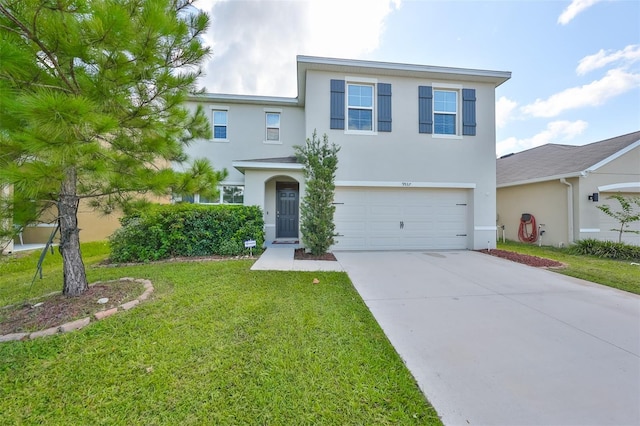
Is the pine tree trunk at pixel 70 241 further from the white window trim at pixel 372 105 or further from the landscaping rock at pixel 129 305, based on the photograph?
the white window trim at pixel 372 105

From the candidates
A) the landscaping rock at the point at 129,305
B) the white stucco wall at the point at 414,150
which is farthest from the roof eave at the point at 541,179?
the landscaping rock at the point at 129,305

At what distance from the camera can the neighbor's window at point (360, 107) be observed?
27.4 feet

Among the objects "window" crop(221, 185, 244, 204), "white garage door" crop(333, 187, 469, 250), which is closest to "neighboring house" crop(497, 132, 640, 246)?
"white garage door" crop(333, 187, 469, 250)

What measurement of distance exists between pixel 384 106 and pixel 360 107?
804 millimetres

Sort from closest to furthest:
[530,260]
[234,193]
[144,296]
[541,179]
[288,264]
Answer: [144,296], [288,264], [530,260], [541,179], [234,193]

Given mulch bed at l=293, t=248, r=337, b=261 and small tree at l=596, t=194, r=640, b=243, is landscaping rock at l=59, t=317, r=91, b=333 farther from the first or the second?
small tree at l=596, t=194, r=640, b=243

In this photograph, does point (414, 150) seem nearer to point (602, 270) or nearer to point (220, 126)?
point (602, 270)

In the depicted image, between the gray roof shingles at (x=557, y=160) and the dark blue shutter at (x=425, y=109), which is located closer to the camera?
the dark blue shutter at (x=425, y=109)

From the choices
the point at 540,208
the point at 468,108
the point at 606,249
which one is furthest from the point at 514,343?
the point at 540,208

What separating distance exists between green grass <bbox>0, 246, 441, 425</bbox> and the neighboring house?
33.7 feet

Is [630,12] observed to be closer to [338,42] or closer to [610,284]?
[610,284]

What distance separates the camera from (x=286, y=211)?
34.5 ft

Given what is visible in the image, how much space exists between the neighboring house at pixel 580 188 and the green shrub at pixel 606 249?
0.61 metres

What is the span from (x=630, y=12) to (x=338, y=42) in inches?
341
